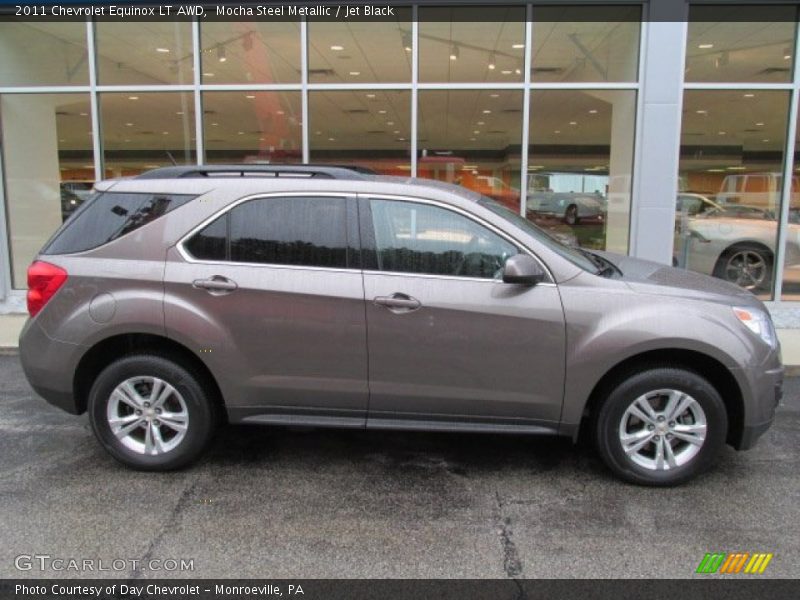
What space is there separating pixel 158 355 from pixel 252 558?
149cm

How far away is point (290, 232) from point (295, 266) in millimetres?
218

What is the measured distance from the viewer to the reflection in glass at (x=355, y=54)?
8.95 m

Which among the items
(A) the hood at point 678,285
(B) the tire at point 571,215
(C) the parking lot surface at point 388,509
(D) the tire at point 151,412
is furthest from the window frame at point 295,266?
(B) the tire at point 571,215

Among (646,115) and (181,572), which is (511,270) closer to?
(181,572)

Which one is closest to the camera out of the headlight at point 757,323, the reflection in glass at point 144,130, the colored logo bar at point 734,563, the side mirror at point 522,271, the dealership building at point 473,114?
the colored logo bar at point 734,563

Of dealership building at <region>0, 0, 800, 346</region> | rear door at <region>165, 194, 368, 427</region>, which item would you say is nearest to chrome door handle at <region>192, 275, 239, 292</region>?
rear door at <region>165, 194, 368, 427</region>

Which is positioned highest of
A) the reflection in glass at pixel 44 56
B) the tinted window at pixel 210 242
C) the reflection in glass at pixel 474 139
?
the reflection in glass at pixel 44 56

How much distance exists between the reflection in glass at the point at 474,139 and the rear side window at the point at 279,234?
5.33 meters

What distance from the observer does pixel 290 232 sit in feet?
13.1

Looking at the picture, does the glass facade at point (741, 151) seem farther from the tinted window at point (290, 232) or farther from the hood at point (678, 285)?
the tinted window at point (290, 232)

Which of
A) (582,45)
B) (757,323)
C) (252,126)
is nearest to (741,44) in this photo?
(582,45)

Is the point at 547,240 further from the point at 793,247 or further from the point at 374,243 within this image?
the point at 793,247

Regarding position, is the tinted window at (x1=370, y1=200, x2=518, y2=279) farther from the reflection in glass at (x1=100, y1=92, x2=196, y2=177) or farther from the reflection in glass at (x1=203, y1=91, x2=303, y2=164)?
the reflection in glass at (x1=100, y1=92, x2=196, y2=177)

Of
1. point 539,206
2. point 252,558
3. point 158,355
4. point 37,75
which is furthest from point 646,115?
point 37,75
